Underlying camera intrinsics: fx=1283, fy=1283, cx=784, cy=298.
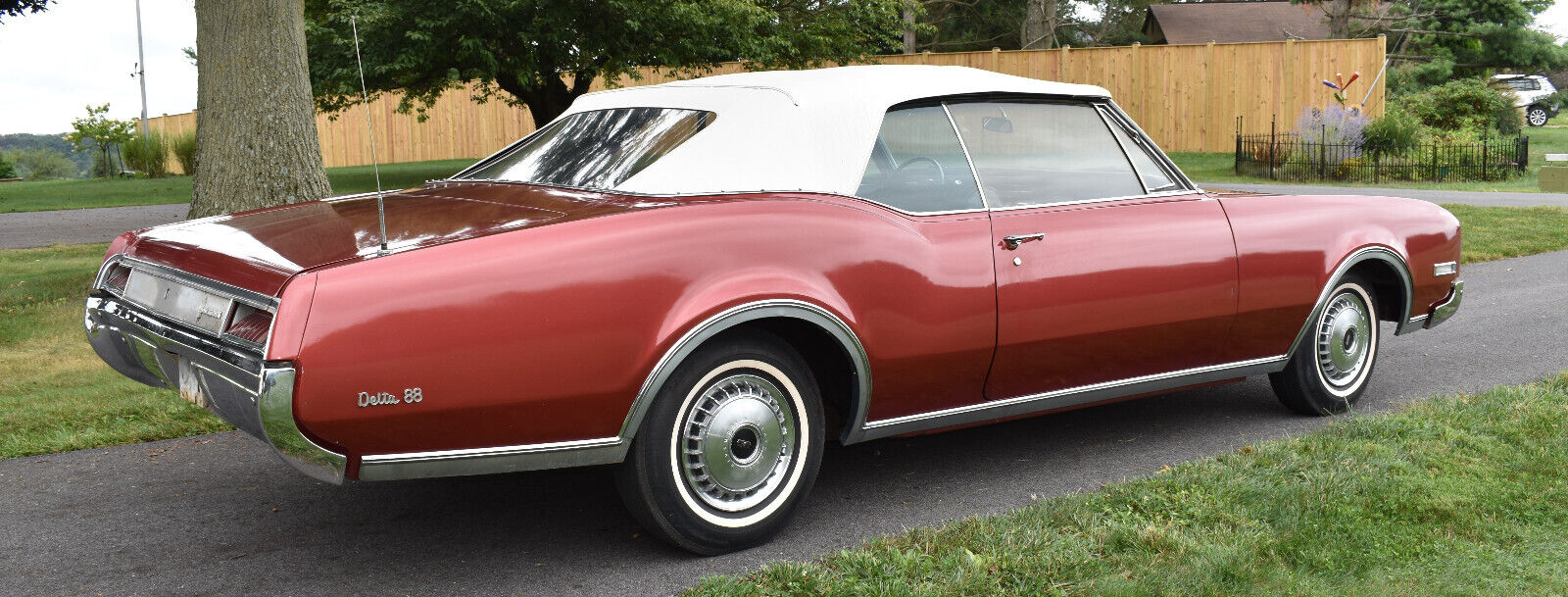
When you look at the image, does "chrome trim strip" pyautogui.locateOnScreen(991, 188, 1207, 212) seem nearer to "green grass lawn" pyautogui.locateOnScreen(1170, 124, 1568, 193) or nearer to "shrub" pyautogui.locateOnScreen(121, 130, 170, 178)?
"green grass lawn" pyautogui.locateOnScreen(1170, 124, 1568, 193)

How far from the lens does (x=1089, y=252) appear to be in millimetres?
4199

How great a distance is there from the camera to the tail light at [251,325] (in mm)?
3018

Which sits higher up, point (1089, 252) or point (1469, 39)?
point (1469, 39)

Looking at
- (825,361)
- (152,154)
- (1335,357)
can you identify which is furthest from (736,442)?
(152,154)

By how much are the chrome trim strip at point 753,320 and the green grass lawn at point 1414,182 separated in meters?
16.0

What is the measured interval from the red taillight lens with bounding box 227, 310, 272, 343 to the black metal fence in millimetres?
18646

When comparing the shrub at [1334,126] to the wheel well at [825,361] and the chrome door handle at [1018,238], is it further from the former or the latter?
the wheel well at [825,361]

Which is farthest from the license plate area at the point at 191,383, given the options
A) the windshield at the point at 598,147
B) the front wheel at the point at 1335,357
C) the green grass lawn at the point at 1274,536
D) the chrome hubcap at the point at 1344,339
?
the chrome hubcap at the point at 1344,339

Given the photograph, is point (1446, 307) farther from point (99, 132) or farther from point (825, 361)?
point (99, 132)

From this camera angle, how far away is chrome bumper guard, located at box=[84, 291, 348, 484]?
2883mm

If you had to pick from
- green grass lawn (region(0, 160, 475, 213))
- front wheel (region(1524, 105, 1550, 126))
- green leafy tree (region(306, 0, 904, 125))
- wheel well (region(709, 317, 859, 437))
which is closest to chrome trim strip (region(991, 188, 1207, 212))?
wheel well (region(709, 317, 859, 437))

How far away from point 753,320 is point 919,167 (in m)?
0.89

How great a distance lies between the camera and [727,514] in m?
3.56

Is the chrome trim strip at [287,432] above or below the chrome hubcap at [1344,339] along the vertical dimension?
above
